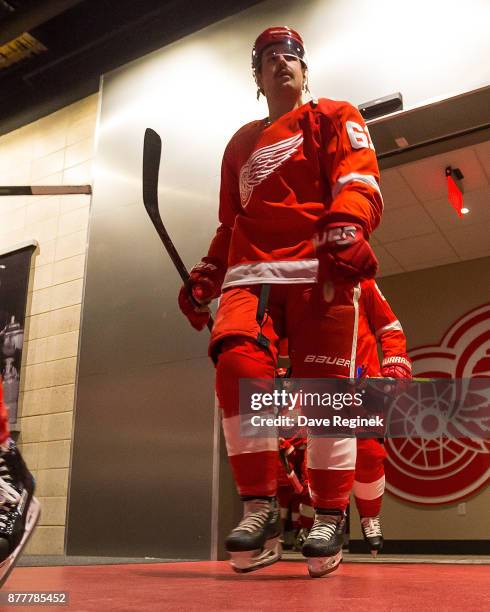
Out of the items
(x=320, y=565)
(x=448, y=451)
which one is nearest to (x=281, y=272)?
(x=320, y=565)

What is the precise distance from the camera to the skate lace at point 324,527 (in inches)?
53.9

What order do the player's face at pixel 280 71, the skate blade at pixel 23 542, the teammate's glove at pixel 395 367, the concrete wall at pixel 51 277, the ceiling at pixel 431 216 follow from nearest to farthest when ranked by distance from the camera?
1. the skate blade at pixel 23 542
2. the player's face at pixel 280 71
3. the teammate's glove at pixel 395 367
4. the concrete wall at pixel 51 277
5. the ceiling at pixel 431 216

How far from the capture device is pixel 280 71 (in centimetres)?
167

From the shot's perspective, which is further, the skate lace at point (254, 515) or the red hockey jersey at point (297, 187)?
the red hockey jersey at point (297, 187)

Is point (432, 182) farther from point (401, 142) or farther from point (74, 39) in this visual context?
point (74, 39)

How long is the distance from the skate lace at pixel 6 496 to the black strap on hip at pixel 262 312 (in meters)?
0.63

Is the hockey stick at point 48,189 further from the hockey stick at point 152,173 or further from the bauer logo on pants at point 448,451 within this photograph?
the bauer logo on pants at point 448,451

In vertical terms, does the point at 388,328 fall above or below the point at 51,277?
below

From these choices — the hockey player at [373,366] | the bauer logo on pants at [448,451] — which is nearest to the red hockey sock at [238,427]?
the hockey player at [373,366]

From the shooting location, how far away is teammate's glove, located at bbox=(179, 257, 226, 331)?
1712 mm

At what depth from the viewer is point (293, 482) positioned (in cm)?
285

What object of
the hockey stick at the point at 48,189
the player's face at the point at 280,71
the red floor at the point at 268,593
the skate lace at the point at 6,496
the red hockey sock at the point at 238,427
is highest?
the hockey stick at the point at 48,189

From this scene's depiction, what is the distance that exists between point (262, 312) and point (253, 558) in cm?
47

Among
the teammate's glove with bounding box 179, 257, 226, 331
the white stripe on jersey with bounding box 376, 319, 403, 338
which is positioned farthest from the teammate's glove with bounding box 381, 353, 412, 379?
the teammate's glove with bounding box 179, 257, 226, 331
